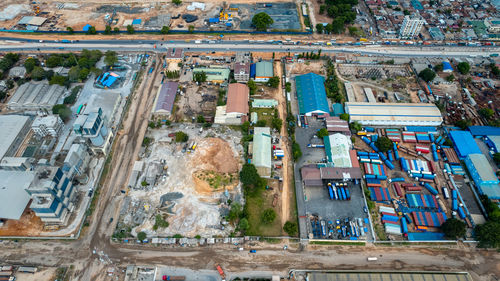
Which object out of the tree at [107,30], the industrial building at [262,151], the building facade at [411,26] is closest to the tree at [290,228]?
the industrial building at [262,151]

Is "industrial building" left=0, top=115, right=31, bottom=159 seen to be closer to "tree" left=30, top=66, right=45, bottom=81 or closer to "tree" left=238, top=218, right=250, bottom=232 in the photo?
"tree" left=30, top=66, right=45, bottom=81

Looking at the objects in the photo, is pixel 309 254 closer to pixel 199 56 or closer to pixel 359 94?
pixel 359 94

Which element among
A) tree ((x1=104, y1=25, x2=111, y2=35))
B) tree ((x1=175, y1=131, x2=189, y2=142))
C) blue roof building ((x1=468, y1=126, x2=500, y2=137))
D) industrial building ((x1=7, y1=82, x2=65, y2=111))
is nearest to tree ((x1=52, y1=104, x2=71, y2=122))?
industrial building ((x1=7, y1=82, x2=65, y2=111))

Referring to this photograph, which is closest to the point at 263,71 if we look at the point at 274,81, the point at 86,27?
the point at 274,81

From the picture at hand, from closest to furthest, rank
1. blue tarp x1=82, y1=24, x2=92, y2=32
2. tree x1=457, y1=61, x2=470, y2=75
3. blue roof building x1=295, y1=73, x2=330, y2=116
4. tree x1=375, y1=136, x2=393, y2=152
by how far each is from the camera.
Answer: tree x1=375, y1=136, x2=393, y2=152
blue roof building x1=295, y1=73, x2=330, y2=116
tree x1=457, y1=61, x2=470, y2=75
blue tarp x1=82, y1=24, x2=92, y2=32

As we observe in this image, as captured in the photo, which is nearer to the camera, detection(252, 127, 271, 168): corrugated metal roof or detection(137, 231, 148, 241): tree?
detection(137, 231, 148, 241): tree

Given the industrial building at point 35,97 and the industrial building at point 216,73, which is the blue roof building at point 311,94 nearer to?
the industrial building at point 216,73

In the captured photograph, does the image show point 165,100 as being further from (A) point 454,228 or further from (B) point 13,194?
(A) point 454,228
